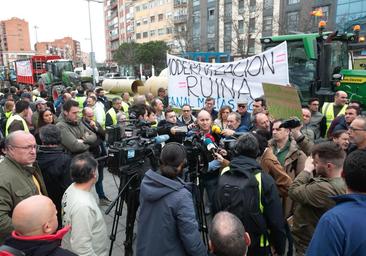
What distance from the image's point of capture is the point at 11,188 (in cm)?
255

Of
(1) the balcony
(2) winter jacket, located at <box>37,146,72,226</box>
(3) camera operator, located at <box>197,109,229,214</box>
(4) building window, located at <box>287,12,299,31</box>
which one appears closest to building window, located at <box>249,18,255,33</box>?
(4) building window, located at <box>287,12,299,31</box>

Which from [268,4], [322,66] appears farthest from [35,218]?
[268,4]

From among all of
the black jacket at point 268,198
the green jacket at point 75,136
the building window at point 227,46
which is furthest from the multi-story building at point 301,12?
the black jacket at point 268,198

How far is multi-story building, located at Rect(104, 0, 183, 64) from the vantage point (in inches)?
2247

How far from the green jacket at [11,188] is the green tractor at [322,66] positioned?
642cm

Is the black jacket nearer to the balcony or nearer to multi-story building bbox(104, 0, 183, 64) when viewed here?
multi-story building bbox(104, 0, 183, 64)

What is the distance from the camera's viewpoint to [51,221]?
1.75 m

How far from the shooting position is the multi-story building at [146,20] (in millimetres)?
57069

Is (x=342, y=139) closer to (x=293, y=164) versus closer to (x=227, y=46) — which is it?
(x=293, y=164)

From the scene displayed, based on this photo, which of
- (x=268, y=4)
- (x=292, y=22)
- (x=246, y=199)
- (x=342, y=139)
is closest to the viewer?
(x=246, y=199)

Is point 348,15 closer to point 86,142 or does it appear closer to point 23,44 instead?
point 86,142

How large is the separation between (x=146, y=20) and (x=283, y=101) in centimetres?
6701

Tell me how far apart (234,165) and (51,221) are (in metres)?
1.48

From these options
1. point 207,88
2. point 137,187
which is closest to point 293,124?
point 137,187
